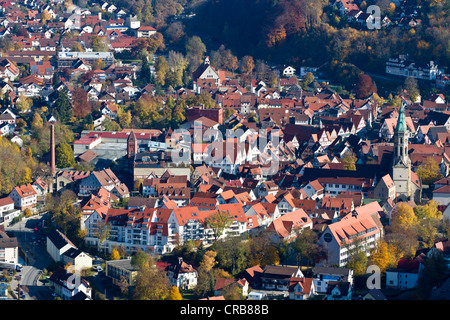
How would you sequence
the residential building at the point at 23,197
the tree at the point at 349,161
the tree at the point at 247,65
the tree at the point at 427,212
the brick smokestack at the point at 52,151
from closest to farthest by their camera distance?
the tree at the point at 427,212, the residential building at the point at 23,197, the tree at the point at 349,161, the brick smokestack at the point at 52,151, the tree at the point at 247,65

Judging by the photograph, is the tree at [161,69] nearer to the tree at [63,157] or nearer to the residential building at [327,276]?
the tree at [63,157]

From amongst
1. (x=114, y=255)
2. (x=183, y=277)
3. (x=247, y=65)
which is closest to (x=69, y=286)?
(x=114, y=255)

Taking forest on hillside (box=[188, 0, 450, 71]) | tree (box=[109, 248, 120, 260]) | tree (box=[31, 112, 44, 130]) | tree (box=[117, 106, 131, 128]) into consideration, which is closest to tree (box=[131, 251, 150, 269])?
tree (box=[109, 248, 120, 260])

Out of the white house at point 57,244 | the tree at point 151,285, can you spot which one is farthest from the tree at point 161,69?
the tree at point 151,285

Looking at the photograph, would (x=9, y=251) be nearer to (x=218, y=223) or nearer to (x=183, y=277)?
(x=183, y=277)

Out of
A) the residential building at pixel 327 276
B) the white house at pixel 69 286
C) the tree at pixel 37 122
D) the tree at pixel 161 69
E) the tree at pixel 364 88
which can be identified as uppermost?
the tree at pixel 161 69

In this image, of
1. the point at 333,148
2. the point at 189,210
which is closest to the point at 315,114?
the point at 333,148

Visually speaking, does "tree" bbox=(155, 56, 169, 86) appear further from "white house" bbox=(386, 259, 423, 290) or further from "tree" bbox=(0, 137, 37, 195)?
"white house" bbox=(386, 259, 423, 290)
